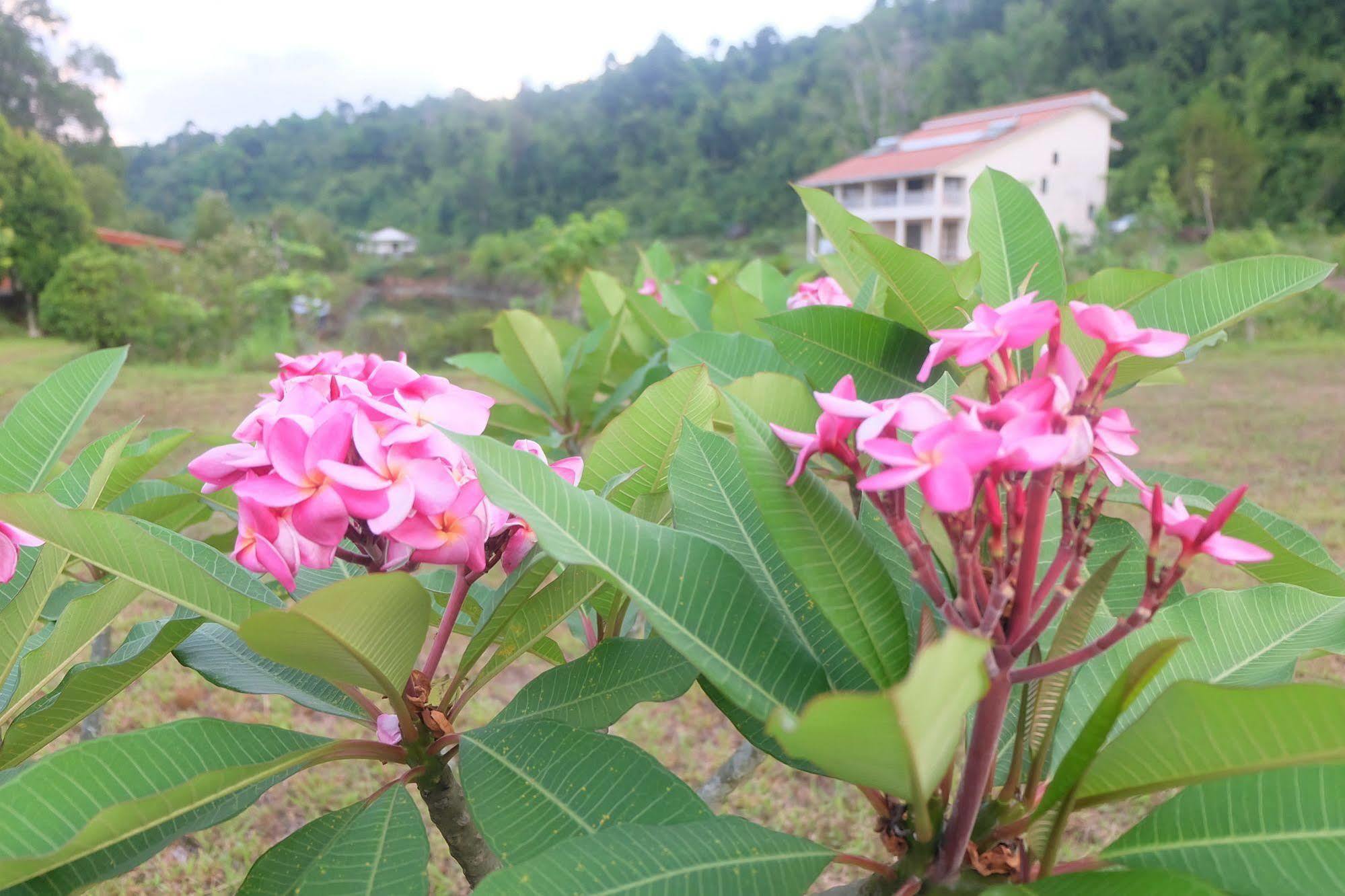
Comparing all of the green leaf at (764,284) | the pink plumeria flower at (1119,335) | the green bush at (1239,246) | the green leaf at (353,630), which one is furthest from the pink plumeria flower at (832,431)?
the green bush at (1239,246)

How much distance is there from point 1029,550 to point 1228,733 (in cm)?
12

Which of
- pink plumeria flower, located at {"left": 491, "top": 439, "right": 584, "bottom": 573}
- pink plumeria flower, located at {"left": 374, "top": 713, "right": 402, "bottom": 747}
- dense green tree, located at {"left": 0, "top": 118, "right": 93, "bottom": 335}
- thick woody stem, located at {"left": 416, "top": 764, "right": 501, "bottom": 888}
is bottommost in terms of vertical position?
thick woody stem, located at {"left": 416, "top": 764, "right": 501, "bottom": 888}

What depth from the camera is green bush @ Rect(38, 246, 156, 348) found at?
1026cm

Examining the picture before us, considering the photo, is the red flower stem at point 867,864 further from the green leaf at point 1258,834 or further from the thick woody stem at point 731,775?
the thick woody stem at point 731,775

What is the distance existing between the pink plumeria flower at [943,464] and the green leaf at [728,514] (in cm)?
19

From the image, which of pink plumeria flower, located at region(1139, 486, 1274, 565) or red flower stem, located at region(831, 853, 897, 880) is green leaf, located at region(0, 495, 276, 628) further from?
pink plumeria flower, located at region(1139, 486, 1274, 565)

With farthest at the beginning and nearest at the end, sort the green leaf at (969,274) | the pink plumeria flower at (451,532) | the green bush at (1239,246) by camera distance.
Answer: the green bush at (1239,246) < the green leaf at (969,274) < the pink plumeria flower at (451,532)

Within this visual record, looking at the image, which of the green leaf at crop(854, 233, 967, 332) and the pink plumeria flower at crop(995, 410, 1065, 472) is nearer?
the pink plumeria flower at crop(995, 410, 1065, 472)

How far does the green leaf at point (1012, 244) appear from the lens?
0.85 m

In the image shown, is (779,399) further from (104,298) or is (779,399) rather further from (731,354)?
(104,298)

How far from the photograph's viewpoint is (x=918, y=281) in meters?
0.81

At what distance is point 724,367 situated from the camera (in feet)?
3.26

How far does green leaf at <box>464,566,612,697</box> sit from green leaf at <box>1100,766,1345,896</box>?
1.22ft

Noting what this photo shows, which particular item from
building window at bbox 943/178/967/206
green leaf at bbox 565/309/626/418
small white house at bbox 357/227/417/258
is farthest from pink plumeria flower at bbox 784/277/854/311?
small white house at bbox 357/227/417/258
